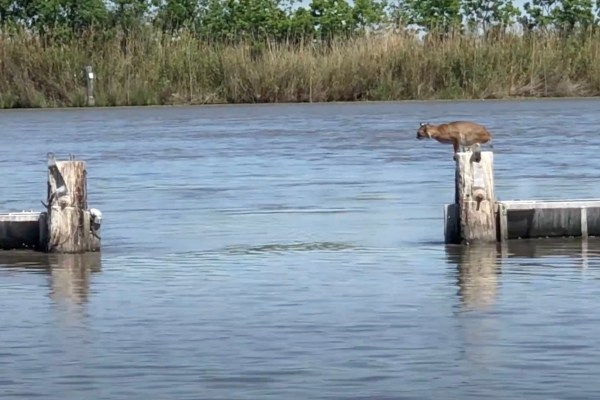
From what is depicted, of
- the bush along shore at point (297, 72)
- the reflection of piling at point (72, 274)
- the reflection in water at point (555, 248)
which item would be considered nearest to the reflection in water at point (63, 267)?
the reflection of piling at point (72, 274)

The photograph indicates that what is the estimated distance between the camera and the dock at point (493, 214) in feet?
43.1

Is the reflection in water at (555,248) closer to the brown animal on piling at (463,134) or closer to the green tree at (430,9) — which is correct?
the brown animal on piling at (463,134)

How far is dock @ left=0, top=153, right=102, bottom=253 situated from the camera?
43.1 ft

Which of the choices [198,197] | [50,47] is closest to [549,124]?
[198,197]

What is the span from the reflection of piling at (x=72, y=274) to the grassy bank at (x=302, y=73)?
27.3m

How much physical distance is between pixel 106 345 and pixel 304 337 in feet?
3.27

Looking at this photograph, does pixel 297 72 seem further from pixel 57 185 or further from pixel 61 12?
pixel 57 185

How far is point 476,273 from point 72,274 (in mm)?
2586

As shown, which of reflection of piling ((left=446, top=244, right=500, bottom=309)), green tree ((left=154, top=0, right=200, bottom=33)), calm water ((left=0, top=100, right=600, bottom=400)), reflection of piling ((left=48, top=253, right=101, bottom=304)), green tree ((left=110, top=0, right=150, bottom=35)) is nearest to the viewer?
calm water ((left=0, top=100, right=600, bottom=400))

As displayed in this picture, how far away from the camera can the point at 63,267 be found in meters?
12.6

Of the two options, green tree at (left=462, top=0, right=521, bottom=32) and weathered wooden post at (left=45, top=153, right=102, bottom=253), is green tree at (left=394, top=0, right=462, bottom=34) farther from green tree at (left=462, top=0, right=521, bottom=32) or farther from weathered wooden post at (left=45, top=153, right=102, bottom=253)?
weathered wooden post at (left=45, top=153, right=102, bottom=253)

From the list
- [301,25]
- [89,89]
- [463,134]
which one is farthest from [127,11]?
[463,134]

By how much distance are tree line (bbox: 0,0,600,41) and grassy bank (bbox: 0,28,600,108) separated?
761 cm

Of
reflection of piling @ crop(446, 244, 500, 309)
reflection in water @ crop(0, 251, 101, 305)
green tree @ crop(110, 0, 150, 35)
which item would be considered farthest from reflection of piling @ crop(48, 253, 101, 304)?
green tree @ crop(110, 0, 150, 35)
